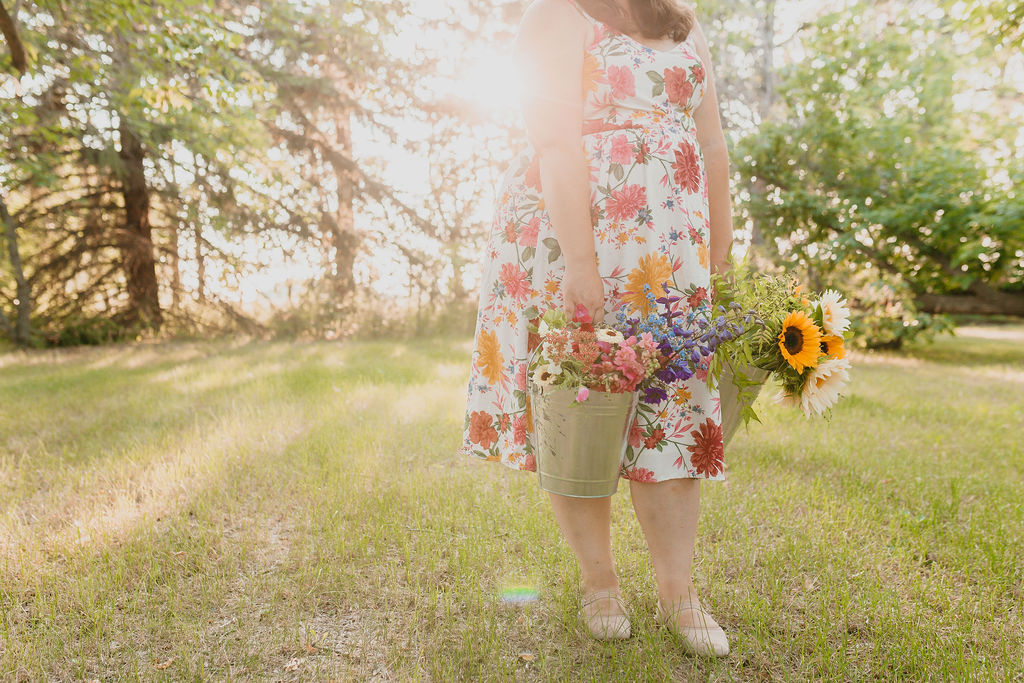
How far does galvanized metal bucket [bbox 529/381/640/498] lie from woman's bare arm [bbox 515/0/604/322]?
9.9 inches

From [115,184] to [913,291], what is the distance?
10685 millimetres

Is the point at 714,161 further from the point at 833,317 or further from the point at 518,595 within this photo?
the point at 518,595

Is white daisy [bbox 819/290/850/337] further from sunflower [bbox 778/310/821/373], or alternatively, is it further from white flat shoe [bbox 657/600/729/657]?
white flat shoe [bbox 657/600/729/657]

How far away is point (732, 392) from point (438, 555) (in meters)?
1.18

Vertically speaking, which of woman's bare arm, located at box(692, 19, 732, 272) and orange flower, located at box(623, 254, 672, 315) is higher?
woman's bare arm, located at box(692, 19, 732, 272)

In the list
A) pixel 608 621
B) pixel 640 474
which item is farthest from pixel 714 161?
pixel 608 621

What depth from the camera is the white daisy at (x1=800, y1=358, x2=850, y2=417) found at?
5.82 ft

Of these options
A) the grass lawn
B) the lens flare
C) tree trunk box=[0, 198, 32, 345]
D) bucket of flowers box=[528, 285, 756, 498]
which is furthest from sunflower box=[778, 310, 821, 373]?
tree trunk box=[0, 198, 32, 345]

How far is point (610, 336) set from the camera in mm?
1502

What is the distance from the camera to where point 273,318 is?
9633 mm

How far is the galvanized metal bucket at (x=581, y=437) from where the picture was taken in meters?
1.49

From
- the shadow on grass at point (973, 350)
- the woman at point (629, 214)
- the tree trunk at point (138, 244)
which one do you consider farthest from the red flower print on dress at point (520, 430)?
the tree trunk at point (138, 244)

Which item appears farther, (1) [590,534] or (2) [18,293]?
(2) [18,293]

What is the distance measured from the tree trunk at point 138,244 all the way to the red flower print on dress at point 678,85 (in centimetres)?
895
